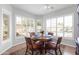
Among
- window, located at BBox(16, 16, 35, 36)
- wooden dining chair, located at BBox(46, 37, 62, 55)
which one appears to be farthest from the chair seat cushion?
window, located at BBox(16, 16, 35, 36)

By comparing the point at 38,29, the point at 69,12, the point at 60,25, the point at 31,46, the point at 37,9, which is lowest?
the point at 31,46

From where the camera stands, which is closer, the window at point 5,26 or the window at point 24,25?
the window at point 24,25

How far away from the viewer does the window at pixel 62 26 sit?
9.39ft

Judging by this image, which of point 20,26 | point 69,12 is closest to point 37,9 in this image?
point 20,26

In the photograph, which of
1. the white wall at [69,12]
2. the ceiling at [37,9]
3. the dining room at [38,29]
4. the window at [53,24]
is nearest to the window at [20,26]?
the dining room at [38,29]

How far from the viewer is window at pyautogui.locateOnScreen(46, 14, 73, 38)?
9.39 feet

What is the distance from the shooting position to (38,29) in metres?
3.15

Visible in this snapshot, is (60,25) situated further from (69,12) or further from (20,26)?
(20,26)

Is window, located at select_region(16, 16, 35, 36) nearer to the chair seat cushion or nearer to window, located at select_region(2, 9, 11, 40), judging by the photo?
window, located at select_region(2, 9, 11, 40)

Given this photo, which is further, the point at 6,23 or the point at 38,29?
the point at 6,23

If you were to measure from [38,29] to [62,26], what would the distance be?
27.6 inches

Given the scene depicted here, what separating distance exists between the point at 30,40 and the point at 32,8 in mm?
942

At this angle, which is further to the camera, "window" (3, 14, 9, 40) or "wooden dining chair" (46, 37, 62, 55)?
"window" (3, 14, 9, 40)

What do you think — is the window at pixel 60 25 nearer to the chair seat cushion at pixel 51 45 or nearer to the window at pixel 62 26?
the window at pixel 62 26
